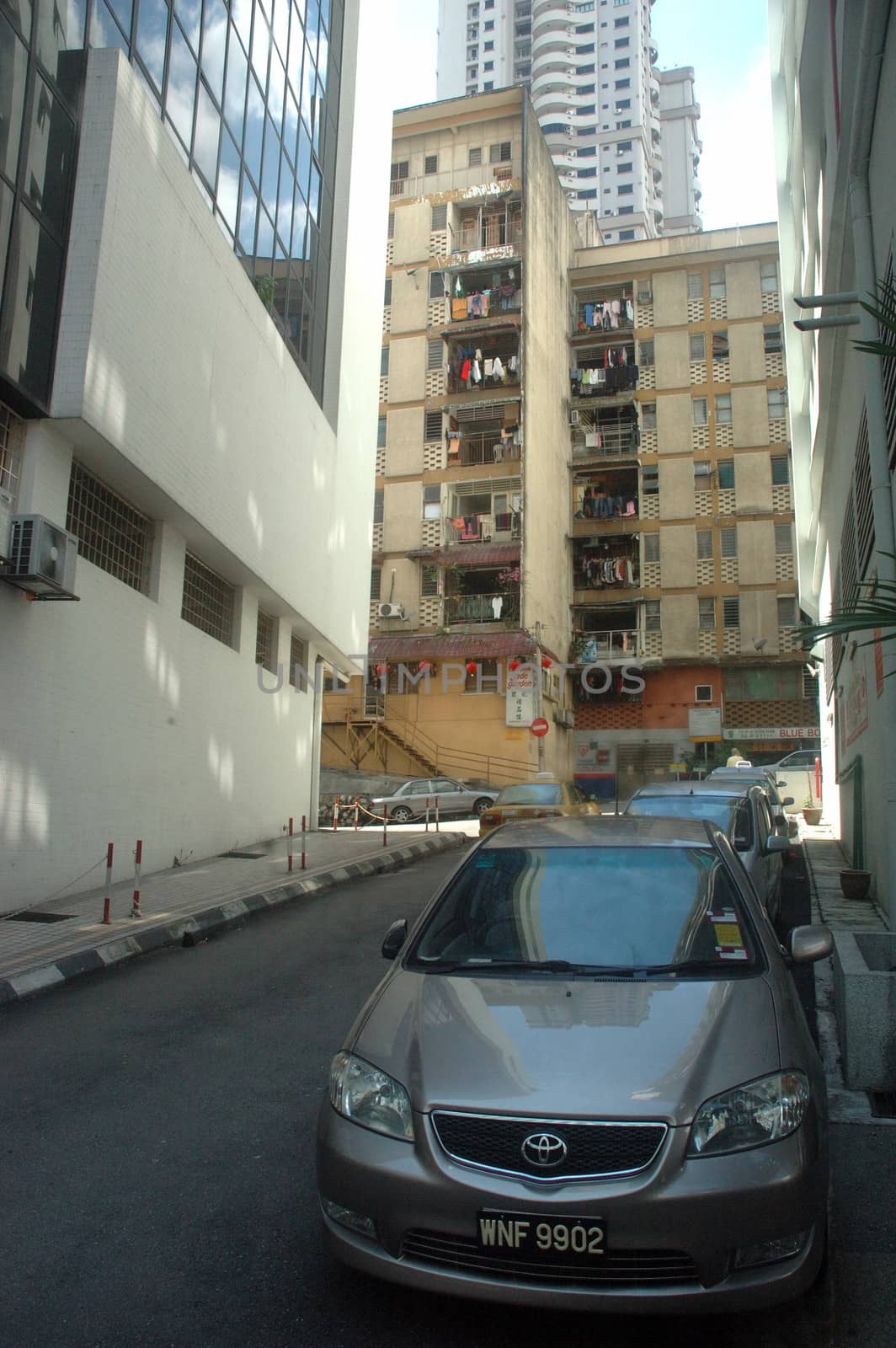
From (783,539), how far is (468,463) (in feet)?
44.6

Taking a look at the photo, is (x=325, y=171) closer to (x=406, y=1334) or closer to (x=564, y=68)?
(x=406, y=1334)

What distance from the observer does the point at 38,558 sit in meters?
9.91

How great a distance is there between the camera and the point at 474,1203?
2.74 metres

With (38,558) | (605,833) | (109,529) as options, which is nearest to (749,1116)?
(605,833)

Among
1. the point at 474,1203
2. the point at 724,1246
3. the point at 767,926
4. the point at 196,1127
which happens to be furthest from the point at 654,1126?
the point at 196,1127

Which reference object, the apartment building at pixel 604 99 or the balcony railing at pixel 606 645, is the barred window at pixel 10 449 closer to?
the balcony railing at pixel 606 645

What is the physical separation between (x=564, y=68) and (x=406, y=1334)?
11274cm

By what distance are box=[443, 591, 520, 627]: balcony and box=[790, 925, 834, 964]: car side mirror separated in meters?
30.4

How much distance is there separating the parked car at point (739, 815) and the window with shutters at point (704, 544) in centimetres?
2942

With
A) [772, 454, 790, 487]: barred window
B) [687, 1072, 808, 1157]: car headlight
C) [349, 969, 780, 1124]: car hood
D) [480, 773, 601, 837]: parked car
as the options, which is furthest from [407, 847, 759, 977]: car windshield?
[772, 454, 790, 487]: barred window

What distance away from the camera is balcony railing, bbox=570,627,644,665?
130 feet

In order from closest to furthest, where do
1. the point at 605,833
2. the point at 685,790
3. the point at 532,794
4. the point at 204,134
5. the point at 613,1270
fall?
1. the point at 613,1270
2. the point at 605,833
3. the point at 685,790
4. the point at 204,134
5. the point at 532,794

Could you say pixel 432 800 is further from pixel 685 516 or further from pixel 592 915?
pixel 592 915

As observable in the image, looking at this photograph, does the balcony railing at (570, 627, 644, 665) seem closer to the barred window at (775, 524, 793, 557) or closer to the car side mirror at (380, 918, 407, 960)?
the barred window at (775, 524, 793, 557)
